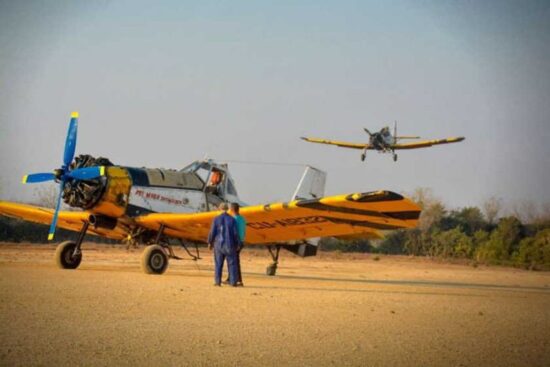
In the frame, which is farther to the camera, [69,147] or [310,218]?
[69,147]

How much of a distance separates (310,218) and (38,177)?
21.0 feet

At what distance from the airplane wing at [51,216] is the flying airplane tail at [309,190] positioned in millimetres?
4907

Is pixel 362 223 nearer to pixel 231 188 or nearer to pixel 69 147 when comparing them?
pixel 231 188

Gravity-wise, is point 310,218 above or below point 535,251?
below

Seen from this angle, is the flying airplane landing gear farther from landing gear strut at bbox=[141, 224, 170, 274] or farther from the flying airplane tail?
the flying airplane tail

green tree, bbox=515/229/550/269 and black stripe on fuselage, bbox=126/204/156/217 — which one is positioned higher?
green tree, bbox=515/229/550/269

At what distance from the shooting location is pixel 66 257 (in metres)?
14.7

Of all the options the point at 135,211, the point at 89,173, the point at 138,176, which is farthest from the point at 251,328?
the point at 138,176

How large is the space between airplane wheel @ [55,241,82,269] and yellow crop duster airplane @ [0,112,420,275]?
2cm

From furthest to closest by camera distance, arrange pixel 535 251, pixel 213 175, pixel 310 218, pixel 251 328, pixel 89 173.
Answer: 1. pixel 535 251
2. pixel 213 175
3. pixel 89 173
4. pixel 310 218
5. pixel 251 328

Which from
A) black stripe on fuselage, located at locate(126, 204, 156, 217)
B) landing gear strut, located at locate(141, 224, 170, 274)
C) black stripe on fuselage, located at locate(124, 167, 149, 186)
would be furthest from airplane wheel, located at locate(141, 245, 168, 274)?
black stripe on fuselage, located at locate(124, 167, 149, 186)

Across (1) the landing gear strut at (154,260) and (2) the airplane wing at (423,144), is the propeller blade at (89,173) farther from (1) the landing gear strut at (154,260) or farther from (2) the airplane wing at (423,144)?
(2) the airplane wing at (423,144)

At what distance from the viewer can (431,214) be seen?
171 feet

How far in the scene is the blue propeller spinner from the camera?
45.2 ft
